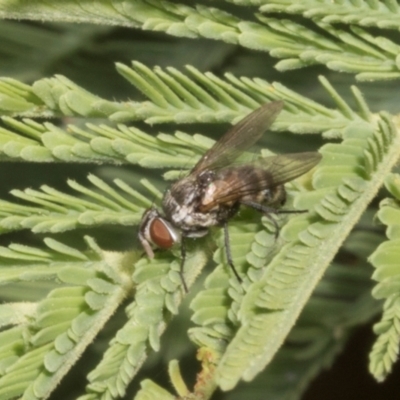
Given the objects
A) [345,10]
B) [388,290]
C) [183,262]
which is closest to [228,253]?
[183,262]

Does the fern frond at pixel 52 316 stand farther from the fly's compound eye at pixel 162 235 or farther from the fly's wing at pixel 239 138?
the fly's wing at pixel 239 138

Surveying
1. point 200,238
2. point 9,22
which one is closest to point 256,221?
point 200,238

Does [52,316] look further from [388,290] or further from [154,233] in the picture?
[388,290]

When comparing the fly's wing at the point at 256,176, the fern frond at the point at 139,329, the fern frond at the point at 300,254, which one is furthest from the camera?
the fly's wing at the point at 256,176

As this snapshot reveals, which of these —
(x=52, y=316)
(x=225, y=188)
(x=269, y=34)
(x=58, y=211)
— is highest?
(x=269, y=34)

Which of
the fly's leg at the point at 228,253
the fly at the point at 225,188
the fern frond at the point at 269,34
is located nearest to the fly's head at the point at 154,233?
the fly at the point at 225,188

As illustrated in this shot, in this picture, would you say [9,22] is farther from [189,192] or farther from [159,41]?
[189,192]

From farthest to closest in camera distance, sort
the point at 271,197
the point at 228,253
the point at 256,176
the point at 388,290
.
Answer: the point at 256,176 < the point at 271,197 < the point at 228,253 < the point at 388,290
